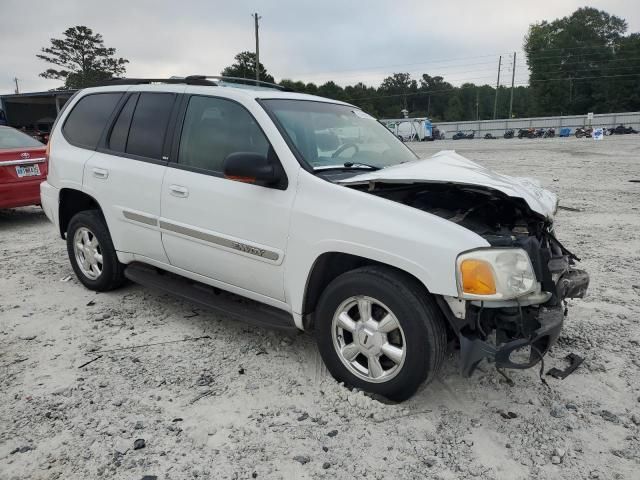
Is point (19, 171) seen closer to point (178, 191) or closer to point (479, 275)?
point (178, 191)

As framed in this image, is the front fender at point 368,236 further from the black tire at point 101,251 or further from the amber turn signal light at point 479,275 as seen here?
the black tire at point 101,251

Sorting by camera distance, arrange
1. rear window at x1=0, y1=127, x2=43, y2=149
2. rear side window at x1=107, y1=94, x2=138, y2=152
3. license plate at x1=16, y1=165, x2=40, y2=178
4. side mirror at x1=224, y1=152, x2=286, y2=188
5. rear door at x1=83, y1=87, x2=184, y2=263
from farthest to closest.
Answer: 1. rear window at x1=0, y1=127, x2=43, y2=149
2. license plate at x1=16, y1=165, x2=40, y2=178
3. rear side window at x1=107, y1=94, x2=138, y2=152
4. rear door at x1=83, y1=87, x2=184, y2=263
5. side mirror at x1=224, y1=152, x2=286, y2=188

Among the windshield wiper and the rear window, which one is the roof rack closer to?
the windshield wiper

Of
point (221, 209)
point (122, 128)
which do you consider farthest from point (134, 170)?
point (221, 209)

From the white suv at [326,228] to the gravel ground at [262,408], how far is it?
12.1 inches

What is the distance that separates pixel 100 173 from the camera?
4.19 meters

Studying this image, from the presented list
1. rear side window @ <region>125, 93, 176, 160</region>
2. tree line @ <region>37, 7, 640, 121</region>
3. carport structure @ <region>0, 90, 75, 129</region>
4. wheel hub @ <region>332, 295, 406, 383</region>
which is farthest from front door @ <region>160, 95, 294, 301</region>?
tree line @ <region>37, 7, 640, 121</region>

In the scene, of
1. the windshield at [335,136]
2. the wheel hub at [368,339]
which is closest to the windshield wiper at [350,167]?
the windshield at [335,136]

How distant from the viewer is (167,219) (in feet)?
12.2

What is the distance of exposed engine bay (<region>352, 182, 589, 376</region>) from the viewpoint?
2.55 metres

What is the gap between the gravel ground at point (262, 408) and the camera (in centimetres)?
242

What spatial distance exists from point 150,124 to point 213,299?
5.03ft

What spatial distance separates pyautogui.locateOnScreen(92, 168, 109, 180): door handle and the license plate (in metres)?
4.15

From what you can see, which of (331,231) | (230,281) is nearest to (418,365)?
(331,231)
